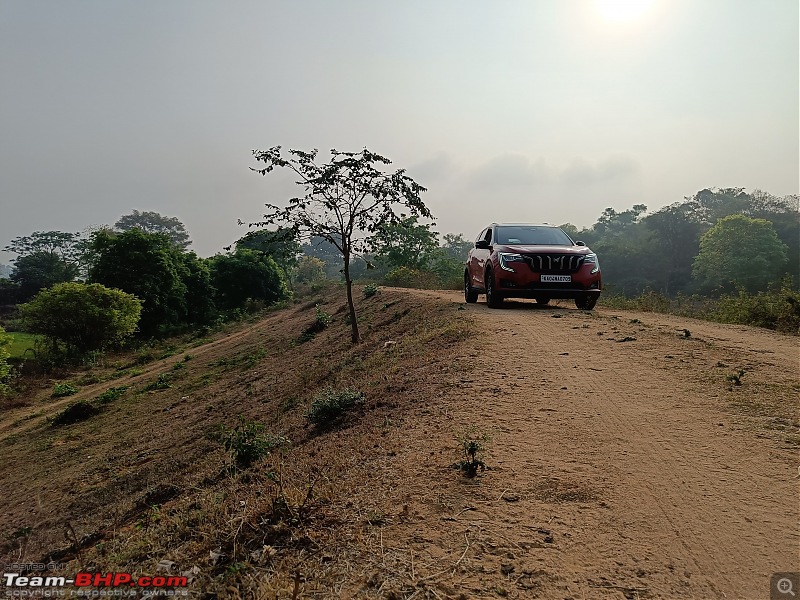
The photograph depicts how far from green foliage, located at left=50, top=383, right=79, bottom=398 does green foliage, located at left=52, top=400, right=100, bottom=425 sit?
4.61 metres

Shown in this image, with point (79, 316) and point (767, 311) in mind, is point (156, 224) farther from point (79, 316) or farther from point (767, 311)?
point (767, 311)

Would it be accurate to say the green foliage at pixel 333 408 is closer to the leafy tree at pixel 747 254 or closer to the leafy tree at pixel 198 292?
the leafy tree at pixel 198 292

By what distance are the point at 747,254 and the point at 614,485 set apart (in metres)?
44.9

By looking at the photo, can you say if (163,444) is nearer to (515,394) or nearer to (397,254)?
(515,394)

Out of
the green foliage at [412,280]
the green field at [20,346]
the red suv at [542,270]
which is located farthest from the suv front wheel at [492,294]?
the green field at [20,346]

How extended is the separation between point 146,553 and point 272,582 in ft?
4.95

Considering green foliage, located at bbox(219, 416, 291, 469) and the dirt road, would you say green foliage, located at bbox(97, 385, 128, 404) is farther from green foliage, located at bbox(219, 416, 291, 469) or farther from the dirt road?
the dirt road

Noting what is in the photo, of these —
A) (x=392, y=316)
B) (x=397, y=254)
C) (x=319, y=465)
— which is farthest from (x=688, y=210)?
(x=319, y=465)

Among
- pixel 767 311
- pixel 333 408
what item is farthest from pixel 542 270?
pixel 333 408

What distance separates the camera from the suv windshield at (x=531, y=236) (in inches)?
414

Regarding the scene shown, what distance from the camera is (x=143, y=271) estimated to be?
3006 cm

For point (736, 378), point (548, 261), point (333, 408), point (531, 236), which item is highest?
point (531, 236)

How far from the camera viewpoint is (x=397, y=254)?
38938mm

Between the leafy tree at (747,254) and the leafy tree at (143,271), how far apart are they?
4218cm
